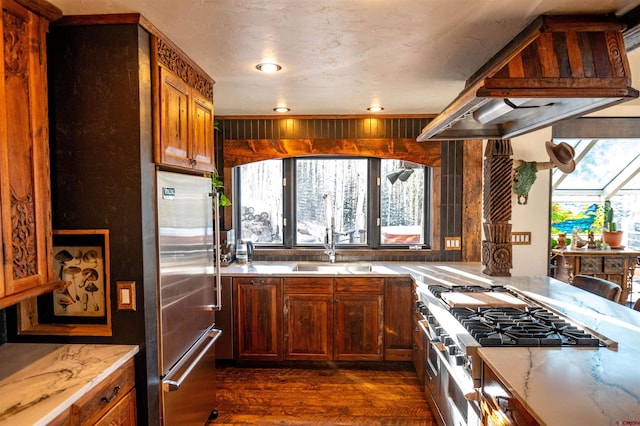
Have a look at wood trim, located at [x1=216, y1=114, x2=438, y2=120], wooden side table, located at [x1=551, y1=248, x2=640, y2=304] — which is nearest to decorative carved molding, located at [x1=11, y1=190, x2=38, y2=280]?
wood trim, located at [x1=216, y1=114, x2=438, y2=120]

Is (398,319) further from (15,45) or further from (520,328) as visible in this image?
(15,45)

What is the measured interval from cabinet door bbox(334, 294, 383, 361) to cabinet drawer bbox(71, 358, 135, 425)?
193 cm

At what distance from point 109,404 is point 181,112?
4.78ft

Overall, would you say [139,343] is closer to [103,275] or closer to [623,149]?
[103,275]

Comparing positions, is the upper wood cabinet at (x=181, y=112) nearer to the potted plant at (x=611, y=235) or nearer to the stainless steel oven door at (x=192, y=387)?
the stainless steel oven door at (x=192, y=387)

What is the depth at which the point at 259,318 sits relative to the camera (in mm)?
3359

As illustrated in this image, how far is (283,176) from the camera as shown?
157 inches

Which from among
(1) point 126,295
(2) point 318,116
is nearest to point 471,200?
(2) point 318,116

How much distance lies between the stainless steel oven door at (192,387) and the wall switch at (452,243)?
243cm

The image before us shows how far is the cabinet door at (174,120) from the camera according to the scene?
186 centimetres

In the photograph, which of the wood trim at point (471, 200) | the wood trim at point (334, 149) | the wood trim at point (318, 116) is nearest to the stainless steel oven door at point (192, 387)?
the wood trim at point (334, 149)

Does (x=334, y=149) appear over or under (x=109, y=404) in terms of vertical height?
over

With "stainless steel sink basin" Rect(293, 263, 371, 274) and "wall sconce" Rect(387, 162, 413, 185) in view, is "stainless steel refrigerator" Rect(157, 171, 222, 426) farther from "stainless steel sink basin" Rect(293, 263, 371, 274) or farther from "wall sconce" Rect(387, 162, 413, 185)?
"wall sconce" Rect(387, 162, 413, 185)

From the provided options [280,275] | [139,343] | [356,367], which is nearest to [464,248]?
[356,367]
